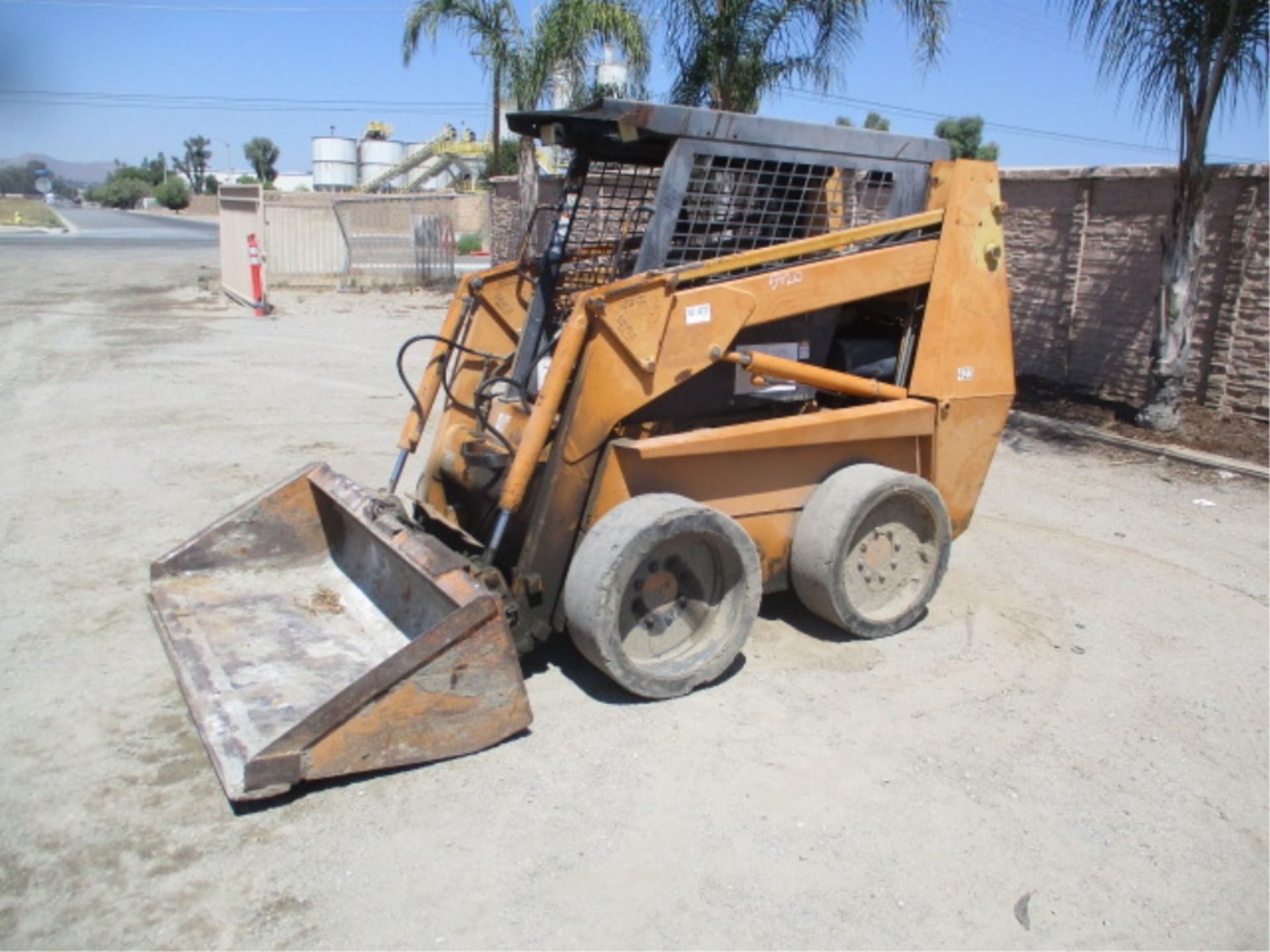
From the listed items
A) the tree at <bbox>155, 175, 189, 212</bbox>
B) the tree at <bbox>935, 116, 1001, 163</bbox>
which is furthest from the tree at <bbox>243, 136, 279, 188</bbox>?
the tree at <bbox>935, 116, 1001, 163</bbox>

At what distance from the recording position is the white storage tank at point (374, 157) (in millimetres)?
64938

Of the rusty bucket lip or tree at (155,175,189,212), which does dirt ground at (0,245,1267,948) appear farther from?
tree at (155,175,189,212)

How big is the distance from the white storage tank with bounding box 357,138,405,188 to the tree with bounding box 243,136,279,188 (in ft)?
82.2

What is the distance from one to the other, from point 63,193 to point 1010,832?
174m

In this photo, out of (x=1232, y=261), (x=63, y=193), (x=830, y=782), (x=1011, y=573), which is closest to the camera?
(x=830, y=782)

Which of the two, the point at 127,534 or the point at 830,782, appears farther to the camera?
the point at 127,534

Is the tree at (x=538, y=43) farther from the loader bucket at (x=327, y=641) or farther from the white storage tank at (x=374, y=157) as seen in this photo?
the white storage tank at (x=374, y=157)

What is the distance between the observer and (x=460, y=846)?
3521 millimetres

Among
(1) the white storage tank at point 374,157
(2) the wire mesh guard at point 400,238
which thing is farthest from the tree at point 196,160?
(2) the wire mesh guard at point 400,238

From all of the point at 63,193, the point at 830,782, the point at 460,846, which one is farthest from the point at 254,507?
the point at 63,193

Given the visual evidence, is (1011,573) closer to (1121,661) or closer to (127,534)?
(1121,661)

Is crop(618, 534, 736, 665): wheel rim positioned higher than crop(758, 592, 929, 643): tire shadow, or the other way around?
crop(618, 534, 736, 665): wheel rim

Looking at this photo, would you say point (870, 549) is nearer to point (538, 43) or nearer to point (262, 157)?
point (538, 43)

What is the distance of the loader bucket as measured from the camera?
370 cm
